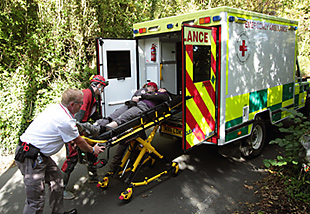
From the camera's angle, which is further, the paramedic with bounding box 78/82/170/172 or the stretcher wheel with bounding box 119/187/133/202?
the paramedic with bounding box 78/82/170/172

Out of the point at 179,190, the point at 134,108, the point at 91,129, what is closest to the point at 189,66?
the point at 134,108

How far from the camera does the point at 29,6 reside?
254 inches

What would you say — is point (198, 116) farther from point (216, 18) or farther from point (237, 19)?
point (237, 19)

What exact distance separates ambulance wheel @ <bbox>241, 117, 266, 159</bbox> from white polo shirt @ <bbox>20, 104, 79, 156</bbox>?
3.35 m

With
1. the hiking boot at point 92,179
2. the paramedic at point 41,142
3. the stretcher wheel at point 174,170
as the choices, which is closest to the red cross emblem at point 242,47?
the stretcher wheel at point 174,170

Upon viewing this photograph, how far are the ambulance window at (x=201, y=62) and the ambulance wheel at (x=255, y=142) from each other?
1646mm

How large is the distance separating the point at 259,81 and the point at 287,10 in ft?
33.8

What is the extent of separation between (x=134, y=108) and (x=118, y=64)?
1.46m

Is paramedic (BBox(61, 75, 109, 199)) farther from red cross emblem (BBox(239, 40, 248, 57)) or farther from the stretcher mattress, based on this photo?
red cross emblem (BBox(239, 40, 248, 57))

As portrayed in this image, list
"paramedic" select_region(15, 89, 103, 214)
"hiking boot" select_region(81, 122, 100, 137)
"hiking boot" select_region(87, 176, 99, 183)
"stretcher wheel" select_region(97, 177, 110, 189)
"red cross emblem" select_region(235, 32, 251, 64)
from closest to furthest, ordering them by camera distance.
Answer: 1. "paramedic" select_region(15, 89, 103, 214)
2. "hiking boot" select_region(81, 122, 100, 137)
3. "stretcher wheel" select_region(97, 177, 110, 189)
4. "red cross emblem" select_region(235, 32, 251, 64)
5. "hiking boot" select_region(87, 176, 99, 183)

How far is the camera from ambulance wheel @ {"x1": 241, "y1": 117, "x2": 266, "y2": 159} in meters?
5.03

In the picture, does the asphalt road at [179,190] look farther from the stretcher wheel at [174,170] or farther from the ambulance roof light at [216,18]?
the ambulance roof light at [216,18]

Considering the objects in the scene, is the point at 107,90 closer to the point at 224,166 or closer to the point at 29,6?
the point at 224,166

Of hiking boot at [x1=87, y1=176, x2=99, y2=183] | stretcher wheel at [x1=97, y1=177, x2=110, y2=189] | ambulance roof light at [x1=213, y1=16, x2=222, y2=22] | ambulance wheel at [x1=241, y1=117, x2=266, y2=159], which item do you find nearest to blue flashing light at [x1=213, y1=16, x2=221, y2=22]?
ambulance roof light at [x1=213, y1=16, x2=222, y2=22]
